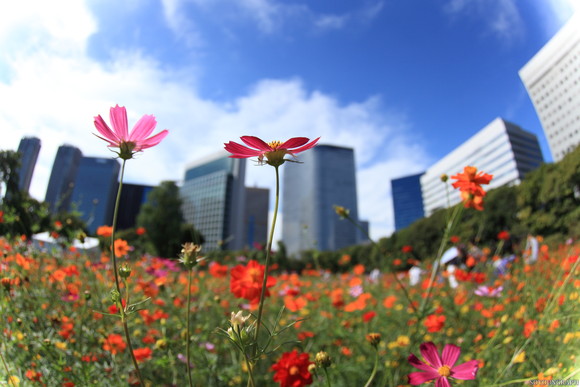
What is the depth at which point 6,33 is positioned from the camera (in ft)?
1.55

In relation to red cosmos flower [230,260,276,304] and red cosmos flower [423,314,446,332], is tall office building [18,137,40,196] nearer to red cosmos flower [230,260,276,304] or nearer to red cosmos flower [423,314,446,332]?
red cosmos flower [230,260,276,304]

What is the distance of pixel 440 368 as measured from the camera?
397 millimetres

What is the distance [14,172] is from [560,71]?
0.93m

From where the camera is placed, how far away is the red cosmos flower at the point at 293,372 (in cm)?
55

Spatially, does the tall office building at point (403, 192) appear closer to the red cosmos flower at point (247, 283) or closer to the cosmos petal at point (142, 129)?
the red cosmos flower at point (247, 283)

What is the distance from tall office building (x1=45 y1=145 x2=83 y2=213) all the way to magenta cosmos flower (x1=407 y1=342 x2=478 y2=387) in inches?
25.3

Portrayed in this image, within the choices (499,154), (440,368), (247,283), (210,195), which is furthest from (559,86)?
(210,195)

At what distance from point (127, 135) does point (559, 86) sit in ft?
2.10

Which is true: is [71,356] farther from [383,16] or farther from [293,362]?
[383,16]

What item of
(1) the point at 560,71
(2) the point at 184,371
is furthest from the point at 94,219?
(1) the point at 560,71

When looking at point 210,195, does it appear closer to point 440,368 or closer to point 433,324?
point 433,324

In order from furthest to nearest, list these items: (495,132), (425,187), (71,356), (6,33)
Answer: (425,187) → (71,356) → (495,132) → (6,33)

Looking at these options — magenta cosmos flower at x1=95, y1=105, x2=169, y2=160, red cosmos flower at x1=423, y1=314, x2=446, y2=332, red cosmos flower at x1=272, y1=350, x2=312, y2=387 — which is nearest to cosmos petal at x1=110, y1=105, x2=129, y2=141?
magenta cosmos flower at x1=95, y1=105, x2=169, y2=160

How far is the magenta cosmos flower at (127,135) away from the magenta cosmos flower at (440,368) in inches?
14.8
